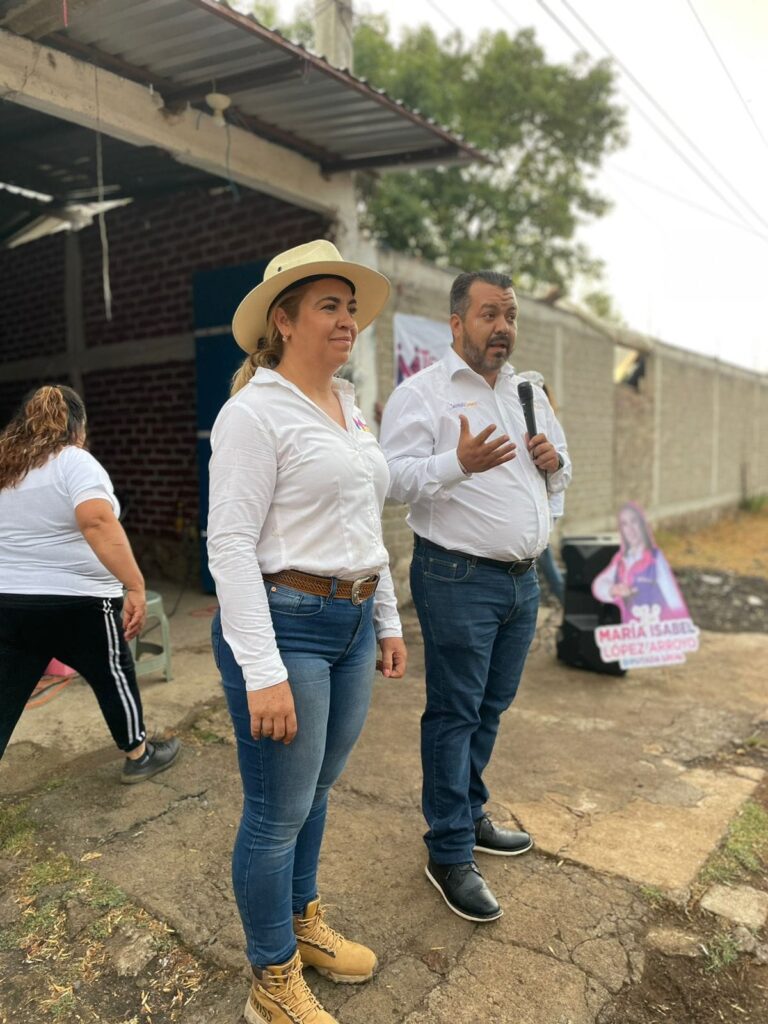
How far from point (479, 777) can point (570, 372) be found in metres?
7.48

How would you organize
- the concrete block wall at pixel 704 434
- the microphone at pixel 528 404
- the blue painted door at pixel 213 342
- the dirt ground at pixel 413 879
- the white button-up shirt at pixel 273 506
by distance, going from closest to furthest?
the white button-up shirt at pixel 273 506 < the dirt ground at pixel 413 879 < the microphone at pixel 528 404 < the blue painted door at pixel 213 342 < the concrete block wall at pixel 704 434

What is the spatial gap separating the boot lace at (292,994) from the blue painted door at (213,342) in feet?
15.3

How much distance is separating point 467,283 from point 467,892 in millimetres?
1980

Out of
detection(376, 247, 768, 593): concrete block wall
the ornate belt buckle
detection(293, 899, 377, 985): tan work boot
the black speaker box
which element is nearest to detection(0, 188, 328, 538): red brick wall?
detection(376, 247, 768, 593): concrete block wall

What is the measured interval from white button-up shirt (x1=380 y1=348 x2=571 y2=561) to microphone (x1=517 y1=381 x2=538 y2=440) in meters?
0.03

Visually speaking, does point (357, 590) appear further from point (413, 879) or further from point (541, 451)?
point (413, 879)

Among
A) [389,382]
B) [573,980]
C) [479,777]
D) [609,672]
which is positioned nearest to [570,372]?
[389,382]

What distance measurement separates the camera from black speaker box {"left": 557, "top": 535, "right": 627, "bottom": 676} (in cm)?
506

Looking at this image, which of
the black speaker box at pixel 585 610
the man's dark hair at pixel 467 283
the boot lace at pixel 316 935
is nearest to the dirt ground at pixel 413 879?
the boot lace at pixel 316 935

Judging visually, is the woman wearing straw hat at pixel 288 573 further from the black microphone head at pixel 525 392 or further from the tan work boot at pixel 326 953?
the black microphone head at pixel 525 392

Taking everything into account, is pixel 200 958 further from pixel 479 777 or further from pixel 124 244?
pixel 124 244

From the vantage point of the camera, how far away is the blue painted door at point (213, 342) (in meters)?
6.13

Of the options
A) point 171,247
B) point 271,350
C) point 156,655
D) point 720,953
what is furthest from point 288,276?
point 171,247

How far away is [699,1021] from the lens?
6.72 ft
